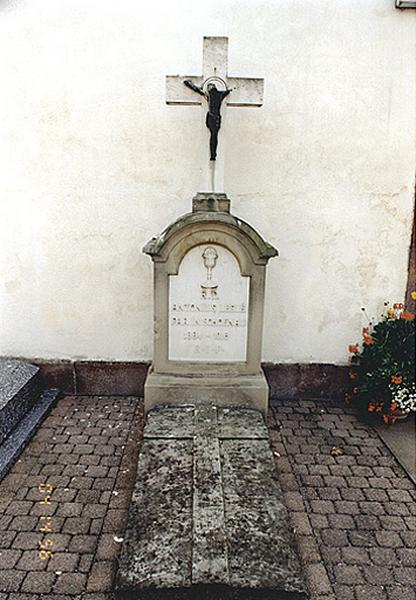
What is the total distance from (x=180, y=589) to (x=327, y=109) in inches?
160

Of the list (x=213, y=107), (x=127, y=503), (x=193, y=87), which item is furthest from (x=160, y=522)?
(x=193, y=87)

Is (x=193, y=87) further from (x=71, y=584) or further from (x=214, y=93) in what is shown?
(x=71, y=584)

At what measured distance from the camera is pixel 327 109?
15.2 ft

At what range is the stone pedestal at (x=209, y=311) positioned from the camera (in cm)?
403

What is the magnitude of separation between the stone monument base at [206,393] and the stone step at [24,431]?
0.99 m

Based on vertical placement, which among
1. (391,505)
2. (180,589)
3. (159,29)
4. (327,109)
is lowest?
(391,505)

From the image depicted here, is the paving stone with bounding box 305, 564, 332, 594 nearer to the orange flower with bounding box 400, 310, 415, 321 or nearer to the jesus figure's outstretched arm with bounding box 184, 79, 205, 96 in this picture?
the orange flower with bounding box 400, 310, 415, 321

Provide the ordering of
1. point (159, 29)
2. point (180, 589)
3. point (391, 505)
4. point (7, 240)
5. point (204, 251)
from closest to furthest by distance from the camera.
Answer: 1. point (180, 589)
2. point (391, 505)
3. point (204, 251)
4. point (159, 29)
5. point (7, 240)

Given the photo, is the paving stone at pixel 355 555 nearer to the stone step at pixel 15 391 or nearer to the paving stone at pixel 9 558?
the paving stone at pixel 9 558

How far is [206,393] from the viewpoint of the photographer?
419 cm

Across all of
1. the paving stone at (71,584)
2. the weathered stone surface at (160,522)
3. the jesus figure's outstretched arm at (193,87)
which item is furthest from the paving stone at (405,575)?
the jesus figure's outstretched arm at (193,87)

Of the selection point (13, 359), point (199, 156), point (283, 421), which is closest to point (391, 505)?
point (283, 421)

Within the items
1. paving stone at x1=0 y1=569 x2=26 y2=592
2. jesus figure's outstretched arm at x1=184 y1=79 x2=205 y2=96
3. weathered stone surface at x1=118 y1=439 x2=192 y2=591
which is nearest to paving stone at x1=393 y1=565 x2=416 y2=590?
weathered stone surface at x1=118 y1=439 x2=192 y2=591

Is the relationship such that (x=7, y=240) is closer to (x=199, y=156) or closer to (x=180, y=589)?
(x=199, y=156)
